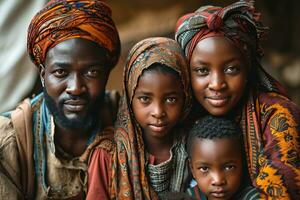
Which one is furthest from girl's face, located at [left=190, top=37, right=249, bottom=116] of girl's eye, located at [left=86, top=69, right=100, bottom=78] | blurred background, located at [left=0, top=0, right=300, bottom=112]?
blurred background, located at [left=0, top=0, right=300, bottom=112]

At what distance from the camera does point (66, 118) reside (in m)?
2.97

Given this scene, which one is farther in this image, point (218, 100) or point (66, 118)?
point (66, 118)

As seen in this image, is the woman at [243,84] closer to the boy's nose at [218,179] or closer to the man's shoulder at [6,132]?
the boy's nose at [218,179]

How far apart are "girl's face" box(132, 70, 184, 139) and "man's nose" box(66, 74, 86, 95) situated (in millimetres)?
288

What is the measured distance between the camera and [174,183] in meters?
3.02

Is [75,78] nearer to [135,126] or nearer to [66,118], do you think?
[66,118]

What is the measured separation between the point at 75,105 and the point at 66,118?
11 centimetres

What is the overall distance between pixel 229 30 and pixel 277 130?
1.83ft

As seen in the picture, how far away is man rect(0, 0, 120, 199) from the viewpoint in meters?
2.91

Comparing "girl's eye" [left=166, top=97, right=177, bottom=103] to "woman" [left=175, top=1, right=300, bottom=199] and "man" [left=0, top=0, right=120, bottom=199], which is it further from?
"man" [left=0, top=0, right=120, bottom=199]

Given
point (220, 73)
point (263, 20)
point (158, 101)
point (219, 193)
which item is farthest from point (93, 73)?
point (263, 20)

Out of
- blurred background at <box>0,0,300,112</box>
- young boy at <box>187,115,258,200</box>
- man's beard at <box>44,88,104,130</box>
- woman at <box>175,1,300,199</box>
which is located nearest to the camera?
woman at <box>175,1,300,199</box>

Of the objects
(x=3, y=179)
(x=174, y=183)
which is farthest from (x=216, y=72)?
(x=3, y=179)

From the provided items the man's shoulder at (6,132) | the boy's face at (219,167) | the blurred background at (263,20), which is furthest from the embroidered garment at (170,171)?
the blurred background at (263,20)
